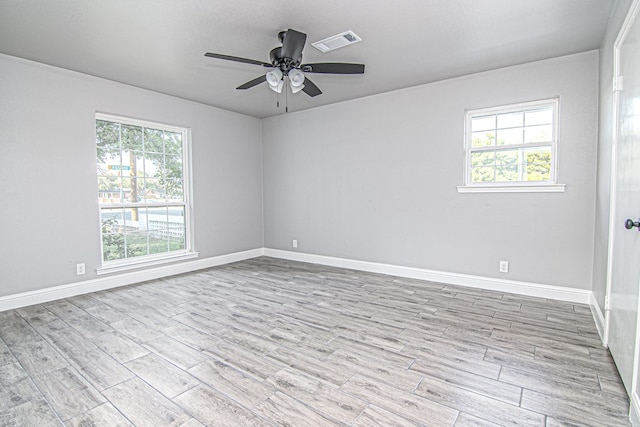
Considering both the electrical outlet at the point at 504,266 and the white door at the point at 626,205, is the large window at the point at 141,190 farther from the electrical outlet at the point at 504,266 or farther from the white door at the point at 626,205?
the white door at the point at 626,205

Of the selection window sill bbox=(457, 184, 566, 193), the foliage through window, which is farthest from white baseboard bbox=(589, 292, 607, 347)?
the foliage through window


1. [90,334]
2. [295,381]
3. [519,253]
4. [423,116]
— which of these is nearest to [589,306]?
[519,253]

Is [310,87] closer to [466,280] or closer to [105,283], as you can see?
[466,280]

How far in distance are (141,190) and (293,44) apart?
3.22 m

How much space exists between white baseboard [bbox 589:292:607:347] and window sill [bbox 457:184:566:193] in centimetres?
116

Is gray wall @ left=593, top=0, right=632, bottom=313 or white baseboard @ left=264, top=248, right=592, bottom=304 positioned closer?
gray wall @ left=593, top=0, right=632, bottom=313

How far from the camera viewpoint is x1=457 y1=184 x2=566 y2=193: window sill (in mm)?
3514

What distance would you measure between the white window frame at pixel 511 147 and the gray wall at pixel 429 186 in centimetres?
7

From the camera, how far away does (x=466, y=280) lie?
13.5 ft

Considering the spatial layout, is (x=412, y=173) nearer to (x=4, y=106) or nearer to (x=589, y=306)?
(x=589, y=306)

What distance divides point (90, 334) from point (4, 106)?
253 centimetres

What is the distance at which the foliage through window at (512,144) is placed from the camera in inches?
142

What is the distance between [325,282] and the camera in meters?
4.38

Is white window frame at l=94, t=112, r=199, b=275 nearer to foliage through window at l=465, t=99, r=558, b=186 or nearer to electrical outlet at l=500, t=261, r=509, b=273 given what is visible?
foliage through window at l=465, t=99, r=558, b=186
